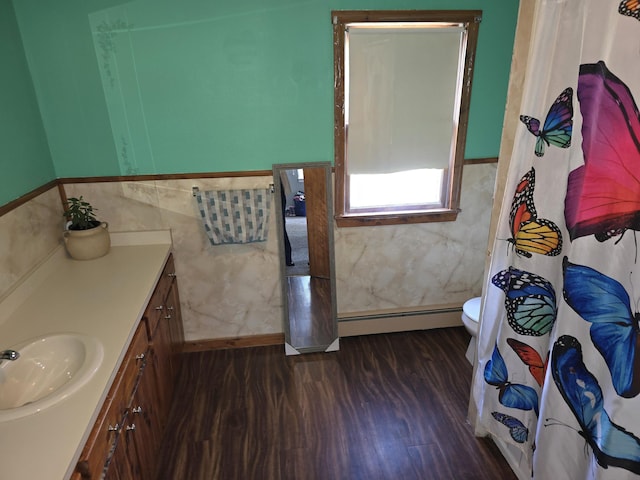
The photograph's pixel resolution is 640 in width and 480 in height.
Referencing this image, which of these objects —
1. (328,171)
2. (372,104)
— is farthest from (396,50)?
(328,171)

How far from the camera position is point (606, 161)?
1.17 meters

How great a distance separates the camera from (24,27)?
2.12 m

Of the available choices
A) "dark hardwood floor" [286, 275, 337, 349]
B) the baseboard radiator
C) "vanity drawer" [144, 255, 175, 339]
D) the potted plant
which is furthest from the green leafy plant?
the baseboard radiator

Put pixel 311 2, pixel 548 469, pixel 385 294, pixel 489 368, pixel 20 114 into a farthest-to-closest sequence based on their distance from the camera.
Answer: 1. pixel 385 294
2. pixel 311 2
3. pixel 20 114
4. pixel 489 368
5. pixel 548 469

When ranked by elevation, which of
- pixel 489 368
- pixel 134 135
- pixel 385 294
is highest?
pixel 134 135

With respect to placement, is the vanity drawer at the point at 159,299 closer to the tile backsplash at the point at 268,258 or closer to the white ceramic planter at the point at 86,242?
the tile backsplash at the point at 268,258

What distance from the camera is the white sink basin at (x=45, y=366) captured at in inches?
56.3

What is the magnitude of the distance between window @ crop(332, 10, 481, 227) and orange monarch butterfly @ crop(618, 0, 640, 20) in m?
1.42

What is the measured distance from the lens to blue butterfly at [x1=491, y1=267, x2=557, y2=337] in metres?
1.50

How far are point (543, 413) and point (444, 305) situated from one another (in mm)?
1528

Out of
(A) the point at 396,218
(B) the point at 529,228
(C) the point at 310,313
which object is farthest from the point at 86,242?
(B) the point at 529,228

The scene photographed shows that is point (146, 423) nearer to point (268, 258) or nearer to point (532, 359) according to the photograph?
point (268, 258)

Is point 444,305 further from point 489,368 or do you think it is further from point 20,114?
point 20,114

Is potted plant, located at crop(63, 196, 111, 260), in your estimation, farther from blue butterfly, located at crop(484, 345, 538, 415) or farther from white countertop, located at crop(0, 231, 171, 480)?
blue butterfly, located at crop(484, 345, 538, 415)
